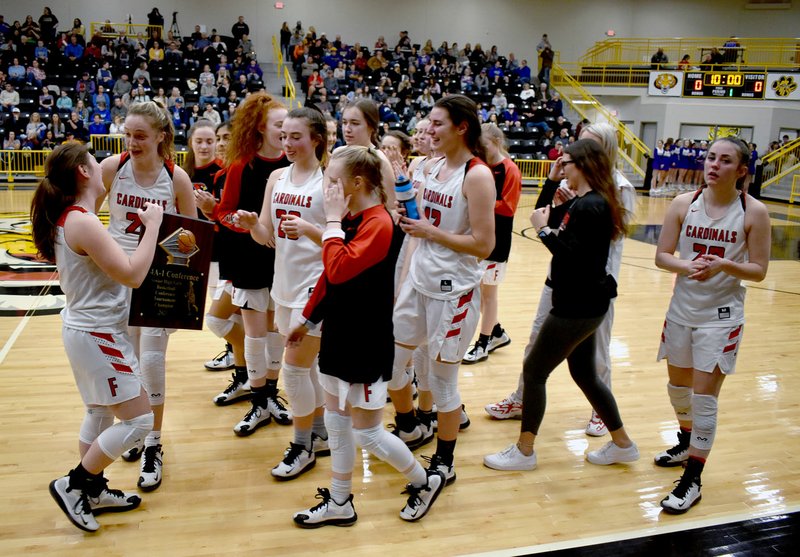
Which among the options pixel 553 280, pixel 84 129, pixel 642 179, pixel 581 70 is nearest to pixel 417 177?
pixel 553 280

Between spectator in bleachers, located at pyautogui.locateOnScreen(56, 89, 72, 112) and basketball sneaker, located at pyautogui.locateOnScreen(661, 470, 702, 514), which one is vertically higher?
spectator in bleachers, located at pyautogui.locateOnScreen(56, 89, 72, 112)

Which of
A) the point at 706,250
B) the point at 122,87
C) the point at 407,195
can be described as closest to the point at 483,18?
the point at 122,87

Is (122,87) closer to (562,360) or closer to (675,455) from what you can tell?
(562,360)

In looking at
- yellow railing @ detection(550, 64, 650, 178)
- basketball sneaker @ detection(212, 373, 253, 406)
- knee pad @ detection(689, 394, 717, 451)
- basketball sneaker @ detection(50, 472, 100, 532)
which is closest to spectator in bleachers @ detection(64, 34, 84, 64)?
yellow railing @ detection(550, 64, 650, 178)

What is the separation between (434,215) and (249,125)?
1.31 m

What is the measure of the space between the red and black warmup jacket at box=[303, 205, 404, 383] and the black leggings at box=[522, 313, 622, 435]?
948 mm

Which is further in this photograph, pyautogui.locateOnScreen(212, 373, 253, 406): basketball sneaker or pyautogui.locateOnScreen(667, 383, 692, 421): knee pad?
pyautogui.locateOnScreen(212, 373, 253, 406): basketball sneaker

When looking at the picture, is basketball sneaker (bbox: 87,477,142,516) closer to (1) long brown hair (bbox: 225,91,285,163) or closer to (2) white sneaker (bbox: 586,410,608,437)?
→ (1) long brown hair (bbox: 225,91,285,163)

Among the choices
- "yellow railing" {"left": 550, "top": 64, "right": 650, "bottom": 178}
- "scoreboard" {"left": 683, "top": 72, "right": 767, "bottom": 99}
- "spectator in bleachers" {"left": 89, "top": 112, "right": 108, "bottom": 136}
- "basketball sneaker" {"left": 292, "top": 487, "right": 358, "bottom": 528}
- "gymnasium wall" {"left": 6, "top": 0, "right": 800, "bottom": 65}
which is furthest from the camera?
"gymnasium wall" {"left": 6, "top": 0, "right": 800, "bottom": 65}

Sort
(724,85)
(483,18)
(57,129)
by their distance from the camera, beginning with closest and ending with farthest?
(57,129) → (724,85) → (483,18)

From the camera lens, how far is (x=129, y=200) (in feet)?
12.1

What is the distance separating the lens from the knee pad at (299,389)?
12.1ft

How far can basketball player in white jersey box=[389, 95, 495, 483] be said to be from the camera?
3.50m

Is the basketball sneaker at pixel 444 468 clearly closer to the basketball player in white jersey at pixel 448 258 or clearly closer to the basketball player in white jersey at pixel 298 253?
the basketball player in white jersey at pixel 448 258
